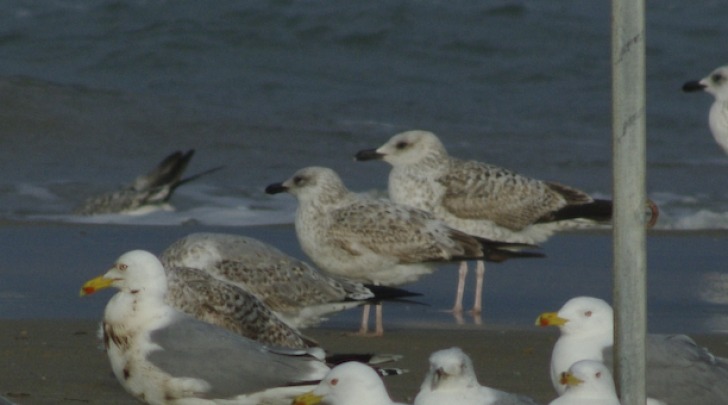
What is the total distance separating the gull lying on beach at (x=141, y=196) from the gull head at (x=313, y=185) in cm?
457

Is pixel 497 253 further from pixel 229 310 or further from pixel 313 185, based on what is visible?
pixel 229 310

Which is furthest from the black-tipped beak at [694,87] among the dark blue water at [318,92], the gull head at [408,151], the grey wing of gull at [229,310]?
the grey wing of gull at [229,310]

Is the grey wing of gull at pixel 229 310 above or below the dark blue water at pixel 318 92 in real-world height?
above

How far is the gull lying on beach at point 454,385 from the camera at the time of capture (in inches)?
192

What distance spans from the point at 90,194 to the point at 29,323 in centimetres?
725

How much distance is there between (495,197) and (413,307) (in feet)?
5.13

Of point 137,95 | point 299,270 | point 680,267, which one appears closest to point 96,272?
point 299,270

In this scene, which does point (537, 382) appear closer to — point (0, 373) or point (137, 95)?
point (0, 373)

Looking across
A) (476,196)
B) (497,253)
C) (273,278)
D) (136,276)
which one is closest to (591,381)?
(136,276)

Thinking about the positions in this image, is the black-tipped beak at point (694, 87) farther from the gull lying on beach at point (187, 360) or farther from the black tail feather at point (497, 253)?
the gull lying on beach at point (187, 360)

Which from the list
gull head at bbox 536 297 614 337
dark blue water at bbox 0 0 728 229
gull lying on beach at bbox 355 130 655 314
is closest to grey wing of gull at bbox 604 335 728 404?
gull head at bbox 536 297 614 337

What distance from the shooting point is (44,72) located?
21.9 metres

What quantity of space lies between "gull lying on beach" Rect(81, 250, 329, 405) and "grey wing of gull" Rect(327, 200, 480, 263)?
3.17 m

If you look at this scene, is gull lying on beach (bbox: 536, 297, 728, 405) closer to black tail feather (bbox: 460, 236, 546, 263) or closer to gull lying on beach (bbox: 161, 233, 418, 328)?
gull lying on beach (bbox: 161, 233, 418, 328)
